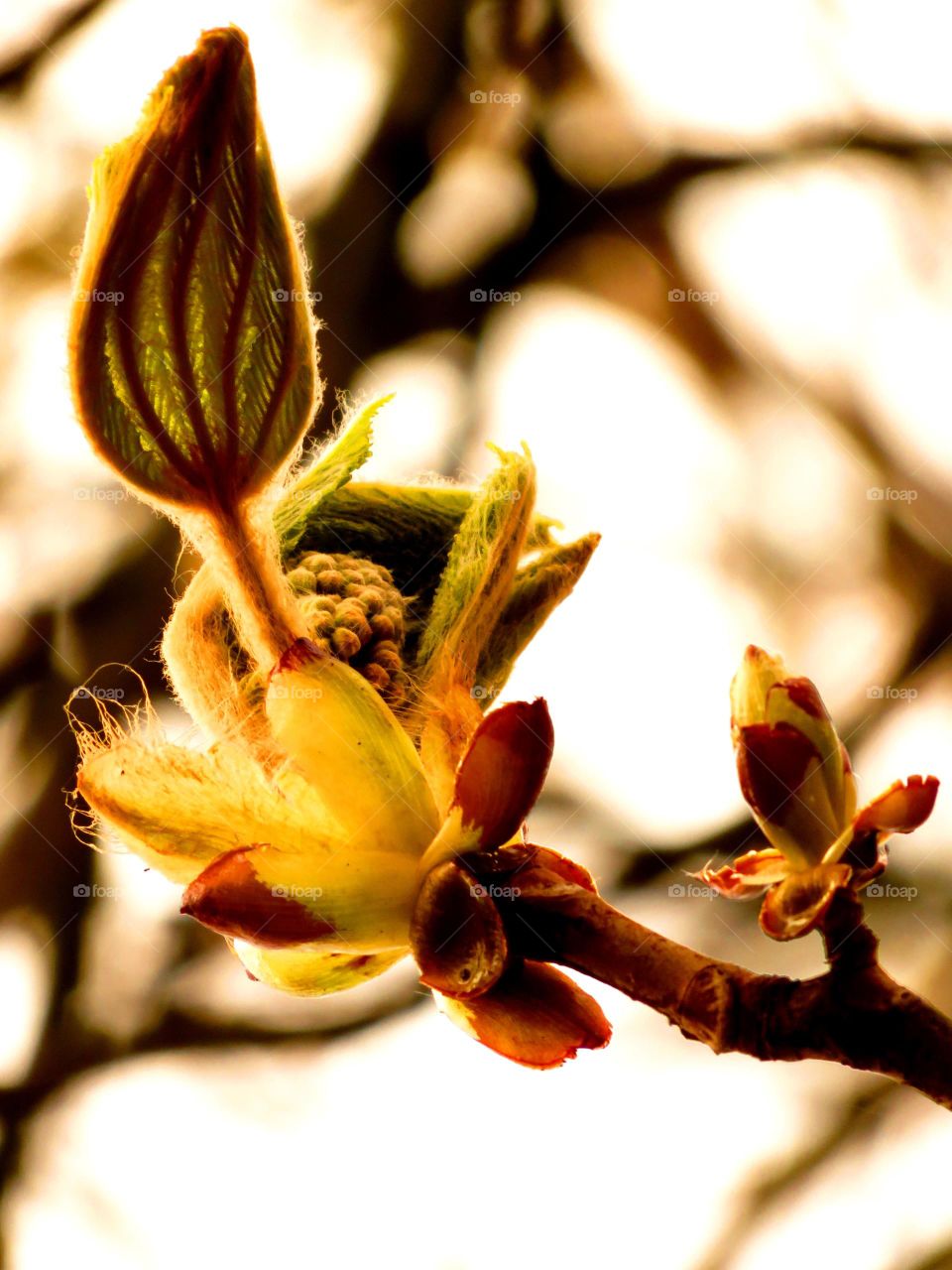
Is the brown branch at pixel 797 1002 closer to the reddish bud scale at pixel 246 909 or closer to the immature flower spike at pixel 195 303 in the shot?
the reddish bud scale at pixel 246 909

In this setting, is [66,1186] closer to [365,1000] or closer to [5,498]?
[365,1000]

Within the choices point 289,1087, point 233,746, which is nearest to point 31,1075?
point 289,1087

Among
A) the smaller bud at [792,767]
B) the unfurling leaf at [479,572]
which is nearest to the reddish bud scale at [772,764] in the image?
the smaller bud at [792,767]

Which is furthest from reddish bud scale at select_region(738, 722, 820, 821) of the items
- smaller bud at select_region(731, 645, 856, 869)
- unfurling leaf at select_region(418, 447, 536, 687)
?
unfurling leaf at select_region(418, 447, 536, 687)

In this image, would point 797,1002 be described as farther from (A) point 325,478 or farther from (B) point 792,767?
(A) point 325,478

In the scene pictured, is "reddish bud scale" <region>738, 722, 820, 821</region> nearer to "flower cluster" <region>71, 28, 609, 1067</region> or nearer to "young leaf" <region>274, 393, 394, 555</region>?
"flower cluster" <region>71, 28, 609, 1067</region>
